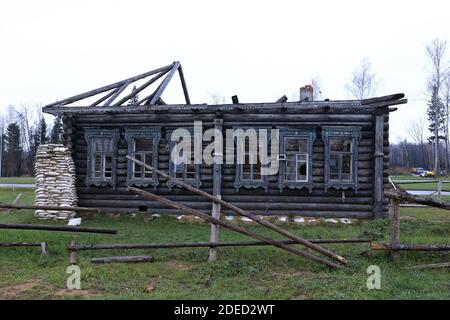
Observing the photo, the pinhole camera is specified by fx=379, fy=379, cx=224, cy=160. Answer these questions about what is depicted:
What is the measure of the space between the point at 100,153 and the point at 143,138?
1702 millimetres

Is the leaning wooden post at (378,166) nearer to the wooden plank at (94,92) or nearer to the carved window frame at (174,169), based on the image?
the carved window frame at (174,169)

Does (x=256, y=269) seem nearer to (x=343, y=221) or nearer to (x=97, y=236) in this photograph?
(x=97, y=236)

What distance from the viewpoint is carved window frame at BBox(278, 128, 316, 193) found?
12.8 metres

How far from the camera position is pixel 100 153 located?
13.9 m

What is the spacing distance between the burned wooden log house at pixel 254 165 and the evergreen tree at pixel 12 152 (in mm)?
50839

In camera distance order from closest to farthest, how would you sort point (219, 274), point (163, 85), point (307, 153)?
point (219, 274) → point (307, 153) → point (163, 85)

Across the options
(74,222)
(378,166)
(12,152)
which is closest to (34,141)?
(12,152)

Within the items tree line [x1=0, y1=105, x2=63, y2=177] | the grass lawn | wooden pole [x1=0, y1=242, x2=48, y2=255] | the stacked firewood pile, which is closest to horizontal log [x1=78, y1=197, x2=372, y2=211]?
the stacked firewood pile

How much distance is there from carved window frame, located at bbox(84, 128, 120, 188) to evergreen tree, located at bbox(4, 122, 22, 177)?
168 ft

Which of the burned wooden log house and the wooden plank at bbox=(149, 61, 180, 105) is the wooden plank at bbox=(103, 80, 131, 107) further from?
the wooden plank at bbox=(149, 61, 180, 105)

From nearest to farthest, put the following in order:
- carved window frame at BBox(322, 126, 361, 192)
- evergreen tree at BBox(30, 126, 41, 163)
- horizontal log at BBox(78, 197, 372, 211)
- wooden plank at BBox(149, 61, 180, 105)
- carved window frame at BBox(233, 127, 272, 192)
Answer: carved window frame at BBox(322, 126, 361, 192) < horizontal log at BBox(78, 197, 372, 211) < carved window frame at BBox(233, 127, 272, 192) < wooden plank at BBox(149, 61, 180, 105) < evergreen tree at BBox(30, 126, 41, 163)

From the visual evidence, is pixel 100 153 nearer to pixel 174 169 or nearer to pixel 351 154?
pixel 174 169
